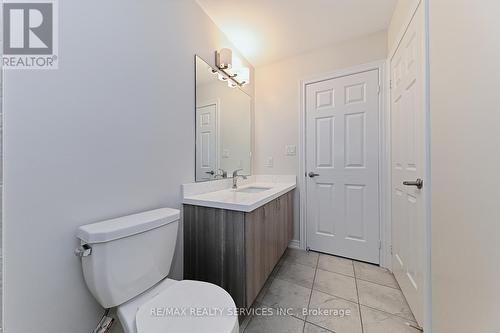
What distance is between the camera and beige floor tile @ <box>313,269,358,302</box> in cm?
150

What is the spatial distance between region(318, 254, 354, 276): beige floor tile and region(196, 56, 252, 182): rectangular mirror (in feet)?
4.07

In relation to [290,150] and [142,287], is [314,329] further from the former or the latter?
[290,150]

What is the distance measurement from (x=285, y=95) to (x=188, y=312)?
2226 mm

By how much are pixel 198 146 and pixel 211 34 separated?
1.00 meters

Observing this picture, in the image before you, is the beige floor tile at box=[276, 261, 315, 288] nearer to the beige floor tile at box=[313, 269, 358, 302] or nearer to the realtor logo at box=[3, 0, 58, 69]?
the beige floor tile at box=[313, 269, 358, 302]

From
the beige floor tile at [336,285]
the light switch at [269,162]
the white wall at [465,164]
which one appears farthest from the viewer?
the light switch at [269,162]

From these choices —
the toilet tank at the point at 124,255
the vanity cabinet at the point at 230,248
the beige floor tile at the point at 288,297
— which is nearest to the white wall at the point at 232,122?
the vanity cabinet at the point at 230,248

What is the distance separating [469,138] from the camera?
0.73 meters

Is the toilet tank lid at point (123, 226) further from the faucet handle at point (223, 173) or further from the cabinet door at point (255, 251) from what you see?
the faucet handle at point (223, 173)

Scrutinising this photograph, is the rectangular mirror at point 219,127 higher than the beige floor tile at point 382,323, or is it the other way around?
the rectangular mirror at point 219,127

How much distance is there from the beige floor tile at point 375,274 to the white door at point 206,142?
5.32 feet

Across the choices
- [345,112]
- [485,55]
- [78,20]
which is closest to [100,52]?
[78,20]

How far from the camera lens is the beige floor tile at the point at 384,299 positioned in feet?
4.34

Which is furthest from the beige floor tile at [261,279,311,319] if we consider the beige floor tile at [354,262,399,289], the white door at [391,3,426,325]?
the white door at [391,3,426,325]
